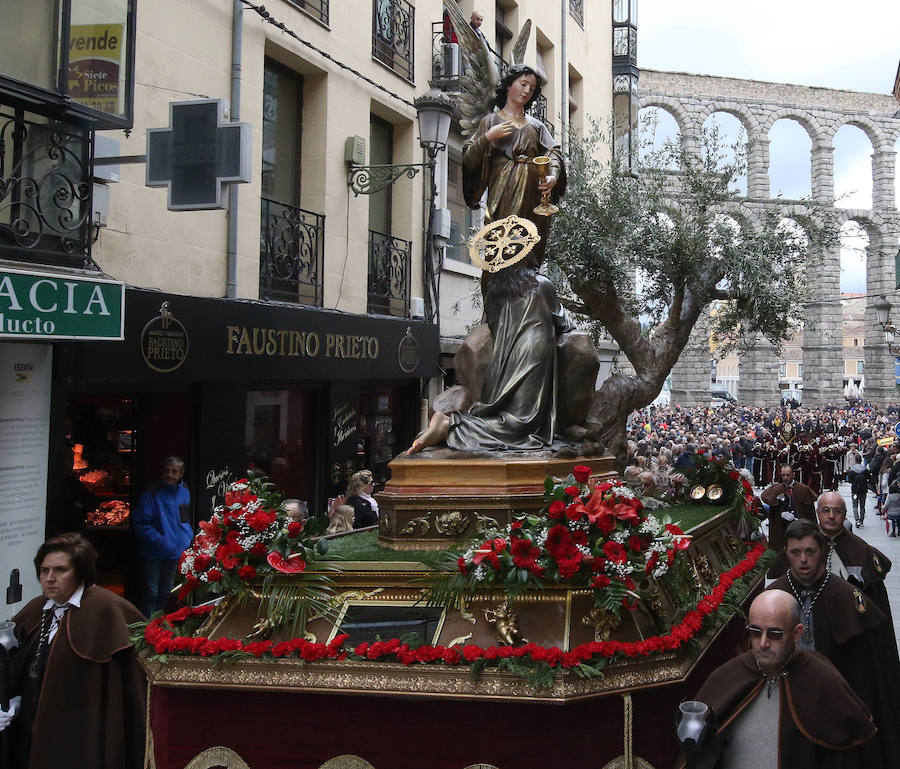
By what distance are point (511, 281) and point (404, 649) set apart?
3009 mm

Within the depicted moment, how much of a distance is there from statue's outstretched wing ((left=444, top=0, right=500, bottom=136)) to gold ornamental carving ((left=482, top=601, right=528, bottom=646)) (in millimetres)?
3860

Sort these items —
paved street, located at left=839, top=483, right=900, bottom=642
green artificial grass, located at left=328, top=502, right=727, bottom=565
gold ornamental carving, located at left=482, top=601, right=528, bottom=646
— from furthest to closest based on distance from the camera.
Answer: paved street, located at left=839, top=483, right=900, bottom=642, green artificial grass, located at left=328, top=502, right=727, bottom=565, gold ornamental carving, located at left=482, top=601, right=528, bottom=646

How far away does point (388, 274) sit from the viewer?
14344mm

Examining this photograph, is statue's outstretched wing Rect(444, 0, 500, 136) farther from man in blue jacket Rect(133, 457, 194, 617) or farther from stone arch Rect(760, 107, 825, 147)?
stone arch Rect(760, 107, 825, 147)

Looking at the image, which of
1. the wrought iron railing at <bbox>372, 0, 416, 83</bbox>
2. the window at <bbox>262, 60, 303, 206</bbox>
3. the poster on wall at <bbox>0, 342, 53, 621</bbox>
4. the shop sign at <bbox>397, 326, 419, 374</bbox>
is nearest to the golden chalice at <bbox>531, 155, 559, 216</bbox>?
the poster on wall at <bbox>0, 342, 53, 621</bbox>

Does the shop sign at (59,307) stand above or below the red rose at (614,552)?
above

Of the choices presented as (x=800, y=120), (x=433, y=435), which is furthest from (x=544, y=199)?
(x=800, y=120)

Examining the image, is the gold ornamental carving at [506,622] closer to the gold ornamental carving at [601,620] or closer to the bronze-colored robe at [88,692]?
the gold ornamental carving at [601,620]

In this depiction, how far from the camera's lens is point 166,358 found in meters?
9.26

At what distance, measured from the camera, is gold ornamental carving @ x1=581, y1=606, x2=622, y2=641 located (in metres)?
4.93

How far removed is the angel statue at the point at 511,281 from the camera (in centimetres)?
658

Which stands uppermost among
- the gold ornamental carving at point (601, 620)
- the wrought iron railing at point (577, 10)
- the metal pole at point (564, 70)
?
the wrought iron railing at point (577, 10)

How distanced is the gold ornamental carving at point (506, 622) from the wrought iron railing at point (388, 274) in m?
9.20

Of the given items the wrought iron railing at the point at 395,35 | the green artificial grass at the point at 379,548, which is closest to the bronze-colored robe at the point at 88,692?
the green artificial grass at the point at 379,548
